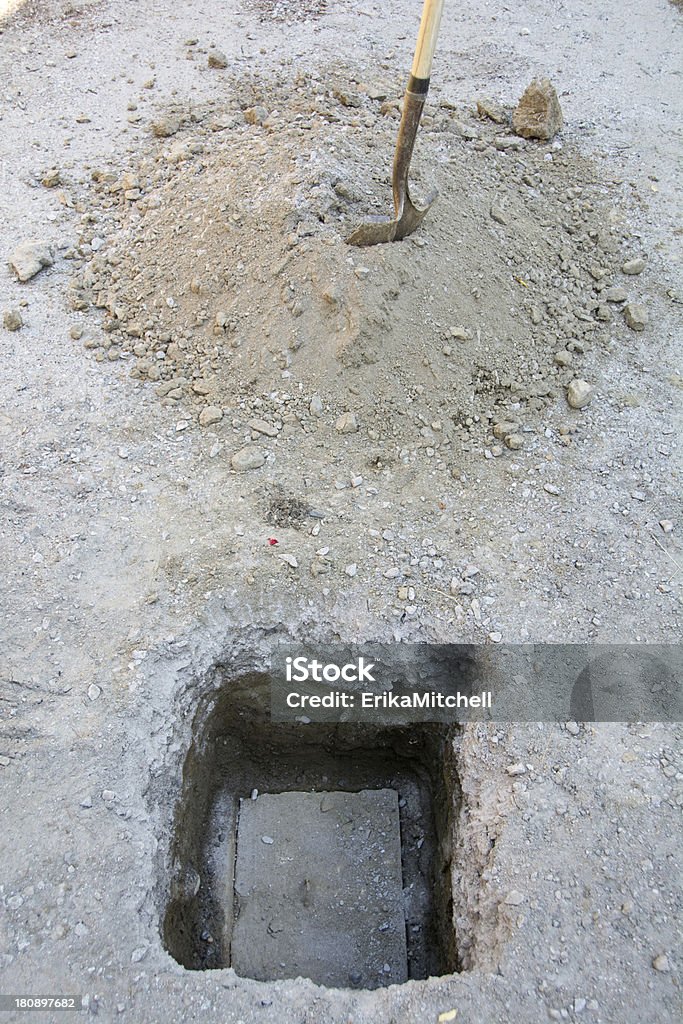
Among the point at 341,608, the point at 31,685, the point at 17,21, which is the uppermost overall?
the point at 17,21

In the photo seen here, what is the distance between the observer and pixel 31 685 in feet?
10.3

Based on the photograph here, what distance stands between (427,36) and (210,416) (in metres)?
2.01

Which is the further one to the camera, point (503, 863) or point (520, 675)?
point (520, 675)

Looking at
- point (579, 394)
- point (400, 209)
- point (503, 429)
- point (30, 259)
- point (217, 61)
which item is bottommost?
point (30, 259)

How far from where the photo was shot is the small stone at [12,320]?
4.49 meters

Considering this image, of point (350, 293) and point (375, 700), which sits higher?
point (350, 293)

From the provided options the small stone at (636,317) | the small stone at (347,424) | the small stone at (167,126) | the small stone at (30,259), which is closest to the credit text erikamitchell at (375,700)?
the small stone at (347,424)

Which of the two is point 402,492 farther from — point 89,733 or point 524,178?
point 524,178

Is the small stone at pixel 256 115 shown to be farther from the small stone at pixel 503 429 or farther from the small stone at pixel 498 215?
the small stone at pixel 503 429

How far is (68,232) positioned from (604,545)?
3786 mm

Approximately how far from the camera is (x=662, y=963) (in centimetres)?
257

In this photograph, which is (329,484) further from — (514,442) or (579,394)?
(579,394)

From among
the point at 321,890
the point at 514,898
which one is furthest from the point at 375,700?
the point at 514,898

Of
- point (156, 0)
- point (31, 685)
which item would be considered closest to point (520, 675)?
point (31, 685)
